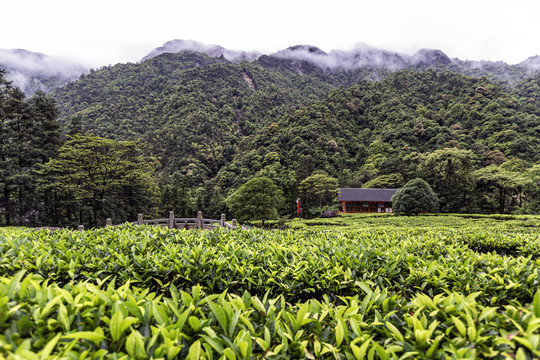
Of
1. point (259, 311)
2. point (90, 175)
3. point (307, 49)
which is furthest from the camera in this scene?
point (307, 49)

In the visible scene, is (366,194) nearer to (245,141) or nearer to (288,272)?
(245,141)

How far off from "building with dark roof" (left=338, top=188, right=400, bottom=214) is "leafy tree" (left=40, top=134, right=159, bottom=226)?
22395mm

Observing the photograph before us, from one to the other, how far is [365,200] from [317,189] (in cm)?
672

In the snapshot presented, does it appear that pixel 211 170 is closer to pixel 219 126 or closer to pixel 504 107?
pixel 219 126

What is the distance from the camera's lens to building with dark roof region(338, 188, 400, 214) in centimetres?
3106

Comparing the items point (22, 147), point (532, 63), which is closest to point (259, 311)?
point (22, 147)

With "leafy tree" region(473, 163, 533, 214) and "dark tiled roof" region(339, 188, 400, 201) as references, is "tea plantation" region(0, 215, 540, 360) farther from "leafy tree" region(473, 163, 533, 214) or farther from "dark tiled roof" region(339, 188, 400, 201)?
"dark tiled roof" region(339, 188, 400, 201)

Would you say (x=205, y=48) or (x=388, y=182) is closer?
(x=388, y=182)

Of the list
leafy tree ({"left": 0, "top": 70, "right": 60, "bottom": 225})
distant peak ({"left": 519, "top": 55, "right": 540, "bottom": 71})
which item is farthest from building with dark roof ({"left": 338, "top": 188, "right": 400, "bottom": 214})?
distant peak ({"left": 519, "top": 55, "right": 540, "bottom": 71})

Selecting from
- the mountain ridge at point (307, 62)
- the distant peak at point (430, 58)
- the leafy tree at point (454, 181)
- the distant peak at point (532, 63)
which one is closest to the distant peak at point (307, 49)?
the mountain ridge at point (307, 62)

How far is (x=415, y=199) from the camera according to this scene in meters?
20.8

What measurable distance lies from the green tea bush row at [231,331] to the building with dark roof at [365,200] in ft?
100

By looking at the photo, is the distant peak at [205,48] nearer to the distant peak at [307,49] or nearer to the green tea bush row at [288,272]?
the distant peak at [307,49]

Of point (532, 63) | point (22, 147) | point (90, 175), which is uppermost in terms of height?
point (532, 63)
